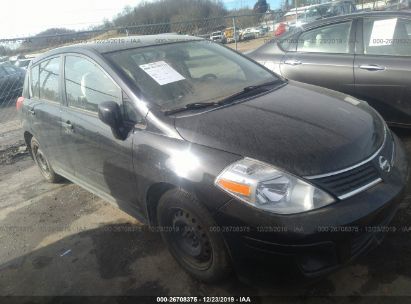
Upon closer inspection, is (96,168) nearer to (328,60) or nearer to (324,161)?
(324,161)

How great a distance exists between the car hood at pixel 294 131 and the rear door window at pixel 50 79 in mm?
1841

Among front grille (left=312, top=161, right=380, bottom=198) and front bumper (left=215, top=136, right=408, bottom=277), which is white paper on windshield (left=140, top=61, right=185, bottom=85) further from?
front grille (left=312, top=161, right=380, bottom=198)

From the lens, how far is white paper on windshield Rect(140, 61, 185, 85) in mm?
2943

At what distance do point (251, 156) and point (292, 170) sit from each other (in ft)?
0.83

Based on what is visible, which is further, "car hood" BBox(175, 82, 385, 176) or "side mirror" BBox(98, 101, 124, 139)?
"side mirror" BBox(98, 101, 124, 139)

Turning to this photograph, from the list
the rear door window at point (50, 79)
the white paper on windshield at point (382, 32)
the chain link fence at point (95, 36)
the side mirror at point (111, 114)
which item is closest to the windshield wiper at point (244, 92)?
the side mirror at point (111, 114)

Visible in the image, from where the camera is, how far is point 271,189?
209 centimetres

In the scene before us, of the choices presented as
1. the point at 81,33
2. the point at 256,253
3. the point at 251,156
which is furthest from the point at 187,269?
the point at 81,33

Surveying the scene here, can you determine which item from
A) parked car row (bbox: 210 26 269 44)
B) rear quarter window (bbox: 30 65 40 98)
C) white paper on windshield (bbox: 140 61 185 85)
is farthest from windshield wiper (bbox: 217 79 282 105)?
parked car row (bbox: 210 26 269 44)

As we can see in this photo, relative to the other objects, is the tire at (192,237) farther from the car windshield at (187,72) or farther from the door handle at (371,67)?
the door handle at (371,67)

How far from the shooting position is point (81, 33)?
27.7 ft

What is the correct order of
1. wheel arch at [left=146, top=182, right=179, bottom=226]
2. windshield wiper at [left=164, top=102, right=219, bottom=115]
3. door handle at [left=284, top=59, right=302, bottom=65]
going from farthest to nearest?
door handle at [left=284, top=59, right=302, bottom=65], windshield wiper at [left=164, top=102, right=219, bottom=115], wheel arch at [left=146, top=182, right=179, bottom=226]

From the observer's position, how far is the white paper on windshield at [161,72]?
2.94 metres

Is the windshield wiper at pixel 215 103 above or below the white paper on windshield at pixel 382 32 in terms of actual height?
below
